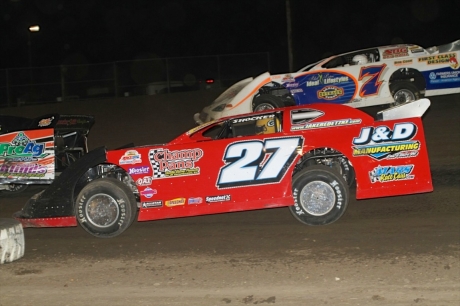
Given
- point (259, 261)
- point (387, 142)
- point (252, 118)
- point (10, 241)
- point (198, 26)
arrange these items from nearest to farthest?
point (259, 261)
point (10, 241)
point (387, 142)
point (252, 118)
point (198, 26)

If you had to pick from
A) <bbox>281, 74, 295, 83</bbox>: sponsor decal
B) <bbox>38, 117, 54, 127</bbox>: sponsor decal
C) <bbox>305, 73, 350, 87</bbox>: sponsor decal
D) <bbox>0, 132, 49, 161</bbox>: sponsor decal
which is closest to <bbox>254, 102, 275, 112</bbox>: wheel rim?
<bbox>281, 74, 295, 83</bbox>: sponsor decal

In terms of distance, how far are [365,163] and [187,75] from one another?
71.2 feet

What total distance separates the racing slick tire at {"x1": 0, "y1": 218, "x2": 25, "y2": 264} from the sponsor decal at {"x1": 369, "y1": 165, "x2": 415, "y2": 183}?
4209mm

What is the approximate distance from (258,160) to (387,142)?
157 cm

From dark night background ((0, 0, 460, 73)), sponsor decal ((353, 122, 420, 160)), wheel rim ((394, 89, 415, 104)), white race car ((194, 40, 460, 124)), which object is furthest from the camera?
dark night background ((0, 0, 460, 73))

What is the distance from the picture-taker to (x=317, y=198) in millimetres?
7680

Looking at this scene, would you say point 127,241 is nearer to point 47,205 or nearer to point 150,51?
point 47,205

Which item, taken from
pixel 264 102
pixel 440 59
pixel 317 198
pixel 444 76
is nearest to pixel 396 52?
pixel 440 59

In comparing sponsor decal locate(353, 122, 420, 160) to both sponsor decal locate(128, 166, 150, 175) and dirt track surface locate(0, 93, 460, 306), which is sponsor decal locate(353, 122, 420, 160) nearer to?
dirt track surface locate(0, 93, 460, 306)

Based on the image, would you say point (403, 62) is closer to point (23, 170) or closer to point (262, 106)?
point (262, 106)

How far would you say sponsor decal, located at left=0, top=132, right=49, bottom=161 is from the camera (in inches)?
392

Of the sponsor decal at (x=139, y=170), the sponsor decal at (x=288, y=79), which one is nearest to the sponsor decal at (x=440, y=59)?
the sponsor decal at (x=288, y=79)

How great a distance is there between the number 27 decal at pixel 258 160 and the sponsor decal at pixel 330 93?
22.4ft

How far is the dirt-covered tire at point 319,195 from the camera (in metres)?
7.57
